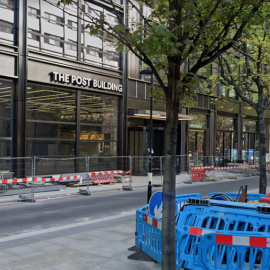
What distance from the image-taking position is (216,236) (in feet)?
17.3

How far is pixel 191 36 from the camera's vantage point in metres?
5.81

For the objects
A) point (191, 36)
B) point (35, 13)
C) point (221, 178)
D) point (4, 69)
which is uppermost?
point (35, 13)

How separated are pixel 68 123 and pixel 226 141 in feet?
65.6

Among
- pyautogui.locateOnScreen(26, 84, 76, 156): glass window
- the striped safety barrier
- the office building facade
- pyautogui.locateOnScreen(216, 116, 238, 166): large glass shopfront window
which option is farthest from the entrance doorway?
pyautogui.locateOnScreen(26, 84, 76, 156): glass window

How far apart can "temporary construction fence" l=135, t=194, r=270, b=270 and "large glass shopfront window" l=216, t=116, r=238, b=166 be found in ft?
87.1

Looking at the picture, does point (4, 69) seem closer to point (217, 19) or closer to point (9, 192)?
point (9, 192)

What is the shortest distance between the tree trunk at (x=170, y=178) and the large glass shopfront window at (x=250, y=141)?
105 ft

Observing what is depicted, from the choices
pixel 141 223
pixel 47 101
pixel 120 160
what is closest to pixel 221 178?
pixel 120 160

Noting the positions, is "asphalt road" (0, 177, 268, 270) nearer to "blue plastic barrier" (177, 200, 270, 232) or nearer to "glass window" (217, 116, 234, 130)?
"blue plastic barrier" (177, 200, 270, 232)

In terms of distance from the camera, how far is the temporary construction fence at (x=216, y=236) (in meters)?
5.29

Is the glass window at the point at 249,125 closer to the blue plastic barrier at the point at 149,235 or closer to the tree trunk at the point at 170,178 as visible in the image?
the blue plastic barrier at the point at 149,235

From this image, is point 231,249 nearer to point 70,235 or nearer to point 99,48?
point 70,235

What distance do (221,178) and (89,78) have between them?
1240 centimetres

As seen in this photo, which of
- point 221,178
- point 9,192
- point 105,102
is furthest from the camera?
point 221,178
